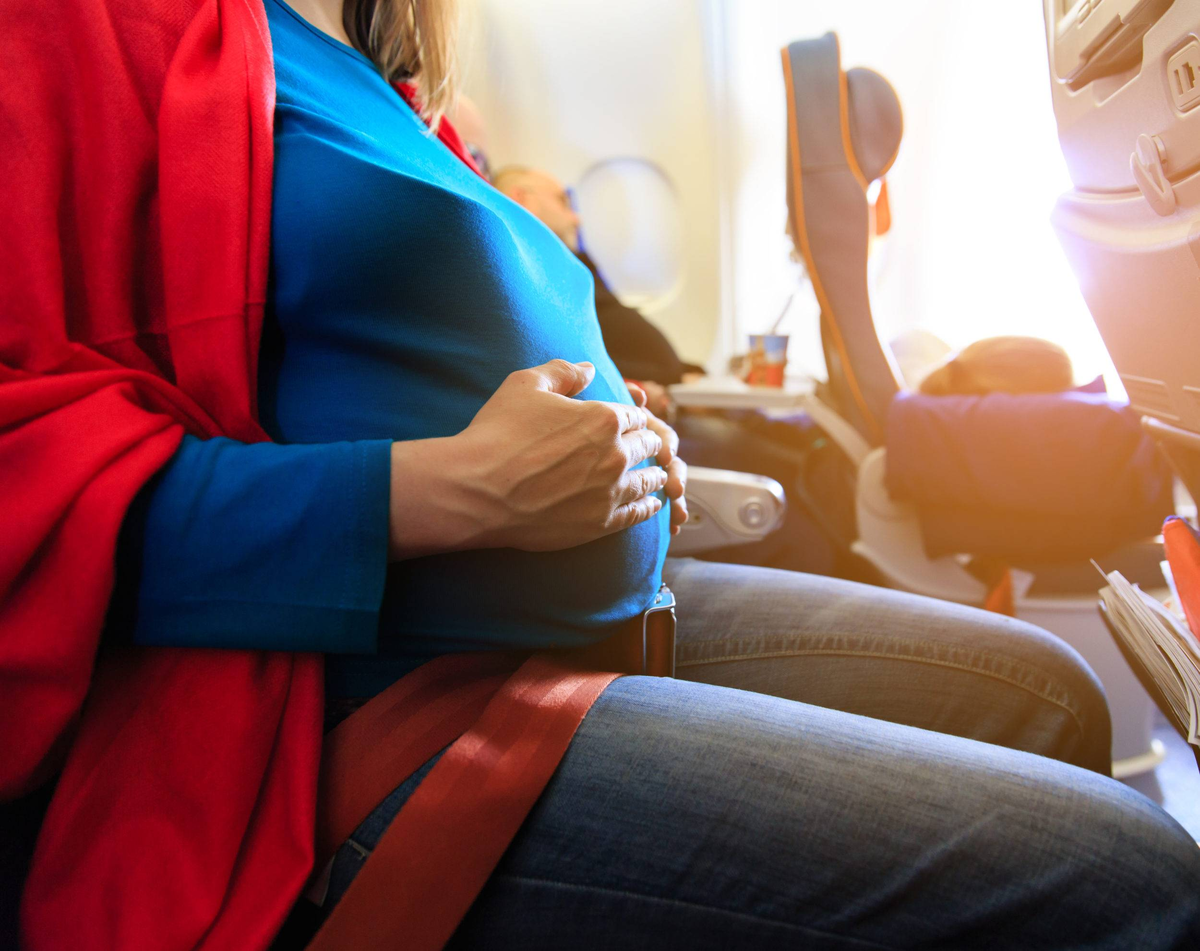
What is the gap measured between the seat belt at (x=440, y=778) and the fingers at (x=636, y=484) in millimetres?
163

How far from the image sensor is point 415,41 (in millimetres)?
905

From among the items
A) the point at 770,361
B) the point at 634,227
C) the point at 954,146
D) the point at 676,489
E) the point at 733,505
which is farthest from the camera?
the point at 634,227

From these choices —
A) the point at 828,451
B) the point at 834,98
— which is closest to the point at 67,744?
the point at 834,98

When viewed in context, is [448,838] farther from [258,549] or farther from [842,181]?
[842,181]

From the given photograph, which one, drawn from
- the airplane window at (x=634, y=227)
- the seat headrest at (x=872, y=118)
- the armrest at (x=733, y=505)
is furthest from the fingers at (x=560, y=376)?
the airplane window at (x=634, y=227)

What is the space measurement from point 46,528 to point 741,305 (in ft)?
9.60

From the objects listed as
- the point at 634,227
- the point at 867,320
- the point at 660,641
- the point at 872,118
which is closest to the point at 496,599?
the point at 660,641

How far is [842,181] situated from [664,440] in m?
0.84

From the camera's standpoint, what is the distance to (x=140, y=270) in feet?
1.85

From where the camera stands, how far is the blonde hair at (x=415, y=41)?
876 mm

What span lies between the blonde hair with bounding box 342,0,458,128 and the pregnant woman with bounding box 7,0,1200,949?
0.30 m

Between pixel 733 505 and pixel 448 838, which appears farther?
pixel 733 505

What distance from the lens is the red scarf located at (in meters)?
0.46

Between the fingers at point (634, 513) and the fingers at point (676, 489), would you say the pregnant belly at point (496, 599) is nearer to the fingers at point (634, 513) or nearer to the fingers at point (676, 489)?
the fingers at point (634, 513)
